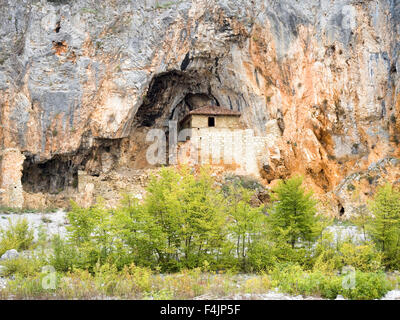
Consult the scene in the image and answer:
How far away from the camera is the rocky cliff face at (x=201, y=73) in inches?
858

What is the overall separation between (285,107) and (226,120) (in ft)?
13.1

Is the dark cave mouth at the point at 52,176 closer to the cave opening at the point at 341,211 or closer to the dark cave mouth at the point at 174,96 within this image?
the dark cave mouth at the point at 174,96

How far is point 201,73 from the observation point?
2648 centimetres

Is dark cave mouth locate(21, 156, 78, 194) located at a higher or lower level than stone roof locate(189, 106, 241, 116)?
lower

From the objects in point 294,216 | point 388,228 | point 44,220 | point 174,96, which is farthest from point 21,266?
point 174,96

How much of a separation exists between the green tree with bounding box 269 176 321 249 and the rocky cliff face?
379 inches

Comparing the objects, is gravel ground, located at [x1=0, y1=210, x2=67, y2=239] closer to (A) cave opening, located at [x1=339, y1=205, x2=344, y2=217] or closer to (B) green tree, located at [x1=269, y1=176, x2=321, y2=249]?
(B) green tree, located at [x1=269, y1=176, x2=321, y2=249]

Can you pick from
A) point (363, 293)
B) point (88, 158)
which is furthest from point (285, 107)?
point (363, 293)

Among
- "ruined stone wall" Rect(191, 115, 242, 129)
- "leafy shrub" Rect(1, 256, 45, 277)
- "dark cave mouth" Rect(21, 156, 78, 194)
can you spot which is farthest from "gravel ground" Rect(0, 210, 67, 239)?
"ruined stone wall" Rect(191, 115, 242, 129)

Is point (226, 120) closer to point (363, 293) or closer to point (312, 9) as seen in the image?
point (312, 9)

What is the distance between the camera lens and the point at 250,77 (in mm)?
25484

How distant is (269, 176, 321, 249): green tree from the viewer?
39.1 ft

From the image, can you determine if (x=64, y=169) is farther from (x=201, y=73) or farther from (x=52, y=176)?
(x=201, y=73)

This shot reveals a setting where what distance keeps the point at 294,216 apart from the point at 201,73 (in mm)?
16736
